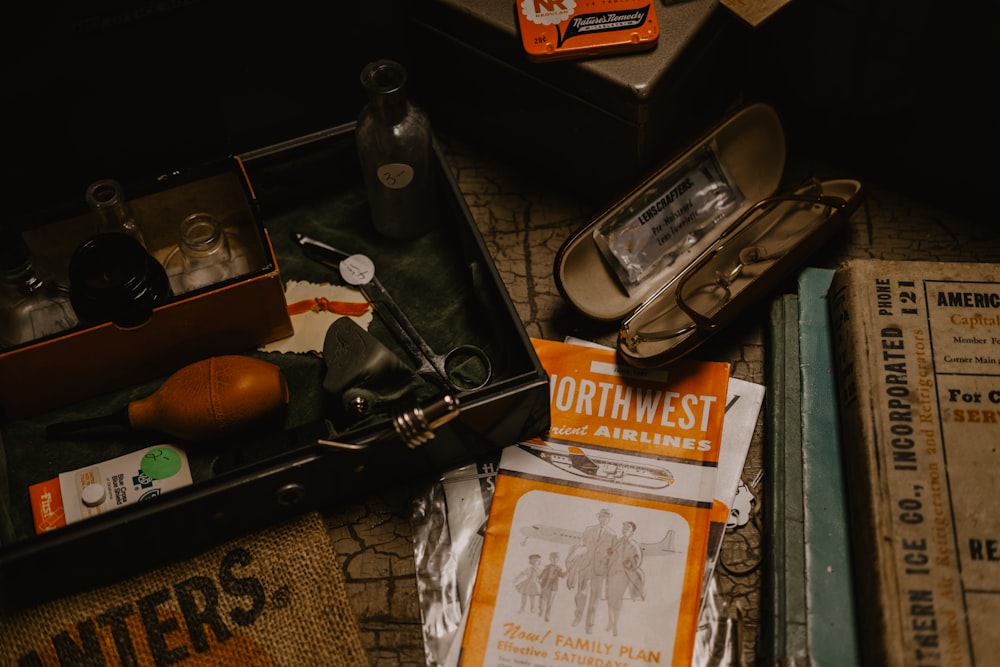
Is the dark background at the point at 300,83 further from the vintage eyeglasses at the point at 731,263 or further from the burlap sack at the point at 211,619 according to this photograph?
the burlap sack at the point at 211,619

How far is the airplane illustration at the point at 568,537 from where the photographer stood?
82cm

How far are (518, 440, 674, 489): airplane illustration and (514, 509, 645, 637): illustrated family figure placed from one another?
0.15ft


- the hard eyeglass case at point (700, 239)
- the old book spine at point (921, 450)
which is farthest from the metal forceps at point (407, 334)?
the old book spine at point (921, 450)

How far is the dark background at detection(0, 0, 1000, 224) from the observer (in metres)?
0.83

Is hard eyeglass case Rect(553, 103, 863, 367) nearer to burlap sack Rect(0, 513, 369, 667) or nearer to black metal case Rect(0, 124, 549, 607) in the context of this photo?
black metal case Rect(0, 124, 549, 607)

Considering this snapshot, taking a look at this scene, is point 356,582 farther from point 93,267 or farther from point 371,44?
point 371,44

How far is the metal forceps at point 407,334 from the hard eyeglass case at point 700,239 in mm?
124

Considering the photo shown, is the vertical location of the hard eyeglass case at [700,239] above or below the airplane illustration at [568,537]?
above

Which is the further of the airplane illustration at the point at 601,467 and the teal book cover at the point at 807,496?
the airplane illustration at the point at 601,467

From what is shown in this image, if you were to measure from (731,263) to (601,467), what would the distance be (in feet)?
0.89

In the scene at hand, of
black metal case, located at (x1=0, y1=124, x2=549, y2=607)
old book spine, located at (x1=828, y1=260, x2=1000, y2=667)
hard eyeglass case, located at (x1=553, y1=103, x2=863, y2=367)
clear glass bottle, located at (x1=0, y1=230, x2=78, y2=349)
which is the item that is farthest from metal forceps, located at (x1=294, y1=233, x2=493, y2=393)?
old book spine, located at (x1=828, y1=260, x2=1000, y2=667)

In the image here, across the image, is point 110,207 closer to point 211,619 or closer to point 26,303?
point 26,303

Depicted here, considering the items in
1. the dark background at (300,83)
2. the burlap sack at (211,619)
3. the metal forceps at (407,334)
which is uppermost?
the dark background at (300,83)

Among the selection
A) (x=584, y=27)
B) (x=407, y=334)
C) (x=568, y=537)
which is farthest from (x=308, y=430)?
(x=584, y=27)
